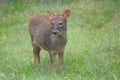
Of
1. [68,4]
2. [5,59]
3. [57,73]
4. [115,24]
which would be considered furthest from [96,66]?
[68,4]

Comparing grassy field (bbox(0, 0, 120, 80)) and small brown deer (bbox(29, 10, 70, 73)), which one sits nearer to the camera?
grassy field (bbox(0, 0, 120, 80))

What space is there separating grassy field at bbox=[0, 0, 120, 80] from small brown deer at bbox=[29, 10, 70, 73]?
1.24 feet

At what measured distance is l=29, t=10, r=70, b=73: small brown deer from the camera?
953 centimetres

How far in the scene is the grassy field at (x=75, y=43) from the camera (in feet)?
30.5

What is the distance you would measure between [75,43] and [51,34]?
110 inches

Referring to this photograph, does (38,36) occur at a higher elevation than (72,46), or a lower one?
higher

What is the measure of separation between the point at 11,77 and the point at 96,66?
5.70 feet

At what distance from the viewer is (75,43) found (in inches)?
495

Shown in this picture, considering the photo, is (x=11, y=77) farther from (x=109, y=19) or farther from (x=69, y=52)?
(x=109, y=19)

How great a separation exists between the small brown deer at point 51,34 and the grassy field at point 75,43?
0.38m

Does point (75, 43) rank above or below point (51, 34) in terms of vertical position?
below

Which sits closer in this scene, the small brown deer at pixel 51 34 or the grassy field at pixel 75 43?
the grassy field at pixel 75 43

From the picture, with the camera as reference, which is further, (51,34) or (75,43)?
(75,43)

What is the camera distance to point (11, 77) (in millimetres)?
8906
